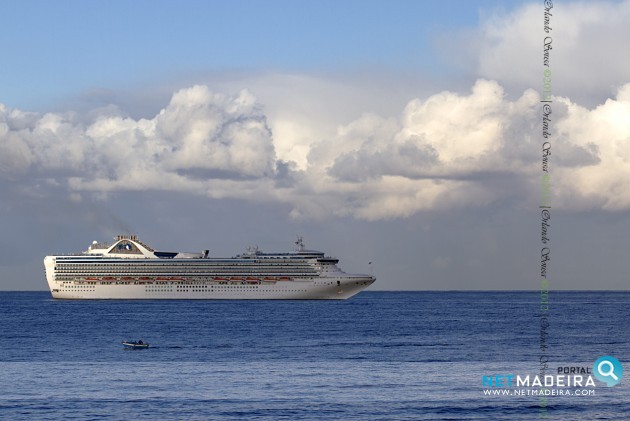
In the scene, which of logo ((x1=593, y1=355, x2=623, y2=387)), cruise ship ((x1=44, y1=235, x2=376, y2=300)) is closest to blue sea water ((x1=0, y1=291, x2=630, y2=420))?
logo ((x1=593, y1=355, x2=623, y2=387))

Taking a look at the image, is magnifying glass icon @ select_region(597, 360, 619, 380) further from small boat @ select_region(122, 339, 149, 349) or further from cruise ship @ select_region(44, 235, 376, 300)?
cruise ship @ select_region(44, 235, 376, 300)

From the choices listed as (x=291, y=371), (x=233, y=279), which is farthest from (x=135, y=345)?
(x=233, y=279)

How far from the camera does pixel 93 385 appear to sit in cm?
5847

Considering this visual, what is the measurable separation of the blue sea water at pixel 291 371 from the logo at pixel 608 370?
0.98 m

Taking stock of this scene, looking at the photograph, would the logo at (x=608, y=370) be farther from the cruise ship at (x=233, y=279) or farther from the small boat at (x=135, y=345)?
the cruise ship at (x=233, y=279)

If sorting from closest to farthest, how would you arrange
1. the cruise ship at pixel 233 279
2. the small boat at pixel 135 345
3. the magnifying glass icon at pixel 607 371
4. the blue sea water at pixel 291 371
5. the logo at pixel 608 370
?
the blue sea water at pixel 291 371 < the logo at pixel 608 370 < the magnifying glass icon at pixel 607 371 < the small boat at pixel 135 345 < the cruise ship at pixel 233 279

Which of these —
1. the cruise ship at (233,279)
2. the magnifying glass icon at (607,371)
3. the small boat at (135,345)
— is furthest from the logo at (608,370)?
the cruise ship at (233,279)

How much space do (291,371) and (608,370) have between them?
22.6 m

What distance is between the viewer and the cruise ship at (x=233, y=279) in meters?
192

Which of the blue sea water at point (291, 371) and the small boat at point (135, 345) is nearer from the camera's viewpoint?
the blue sea water at point (291, 371)

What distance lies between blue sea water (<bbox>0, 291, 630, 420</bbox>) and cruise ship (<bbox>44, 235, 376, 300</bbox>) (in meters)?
75.9

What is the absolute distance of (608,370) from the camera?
2589 inches

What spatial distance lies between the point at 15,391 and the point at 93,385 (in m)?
4.82

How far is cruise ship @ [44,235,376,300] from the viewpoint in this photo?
192m
